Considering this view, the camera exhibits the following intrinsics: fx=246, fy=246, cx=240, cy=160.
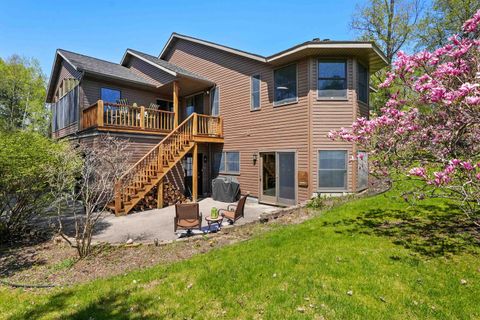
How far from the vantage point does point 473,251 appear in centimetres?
441

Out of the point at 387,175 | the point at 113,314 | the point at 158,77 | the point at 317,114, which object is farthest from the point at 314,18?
the point at 113,314

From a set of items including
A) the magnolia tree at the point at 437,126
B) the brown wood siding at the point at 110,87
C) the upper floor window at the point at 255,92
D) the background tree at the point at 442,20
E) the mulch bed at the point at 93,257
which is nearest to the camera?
the magnolia tree at the point at 437,126

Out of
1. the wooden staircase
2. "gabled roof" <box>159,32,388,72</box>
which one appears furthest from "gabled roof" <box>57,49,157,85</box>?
"gabled roof" <box>159,32,388,72</box>

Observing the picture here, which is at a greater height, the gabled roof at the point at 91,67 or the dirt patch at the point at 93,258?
the gabled roof at the point at 91,67

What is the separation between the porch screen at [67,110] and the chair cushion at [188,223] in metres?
9.50

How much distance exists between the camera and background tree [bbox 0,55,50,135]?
28453 mm

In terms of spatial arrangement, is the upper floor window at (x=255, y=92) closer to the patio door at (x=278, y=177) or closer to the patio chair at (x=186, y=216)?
the patio door at (x=278, y=177)

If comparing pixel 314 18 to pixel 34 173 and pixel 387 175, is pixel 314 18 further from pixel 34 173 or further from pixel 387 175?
pixel 34 173

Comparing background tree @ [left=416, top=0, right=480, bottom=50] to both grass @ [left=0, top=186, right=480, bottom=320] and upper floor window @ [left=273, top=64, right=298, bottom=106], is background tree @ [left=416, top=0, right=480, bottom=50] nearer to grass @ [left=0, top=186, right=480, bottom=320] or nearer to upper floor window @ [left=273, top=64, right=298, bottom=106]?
upper floor window @ [left=273, top=64, right=298, bottom=106]

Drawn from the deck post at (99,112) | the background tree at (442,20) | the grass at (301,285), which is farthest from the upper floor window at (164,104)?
the background tree at (442,20)

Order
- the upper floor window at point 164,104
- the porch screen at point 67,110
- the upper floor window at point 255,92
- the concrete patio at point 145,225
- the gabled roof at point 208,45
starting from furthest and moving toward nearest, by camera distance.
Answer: the upper floor window at point 164,104, the porch screen at point 67,110, the upper floor window at point 255,92, the gabled roof at point 208,45, the concrete patio at point 145,225

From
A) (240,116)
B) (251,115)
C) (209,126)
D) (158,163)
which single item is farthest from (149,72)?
(251,115)

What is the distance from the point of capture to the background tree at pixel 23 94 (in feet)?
93.4

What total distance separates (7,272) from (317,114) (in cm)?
999
